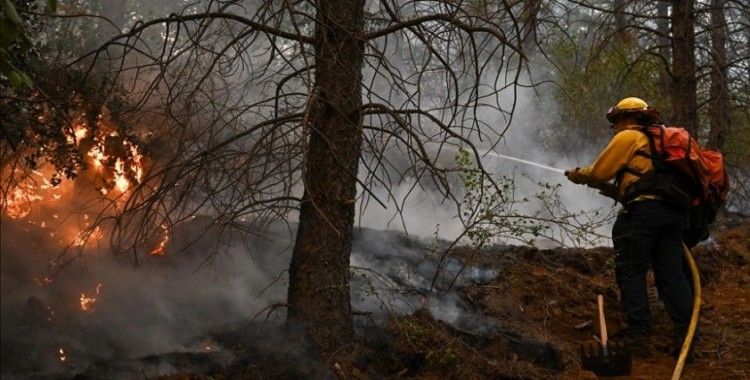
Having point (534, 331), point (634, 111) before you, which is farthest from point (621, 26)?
point (534, 331)

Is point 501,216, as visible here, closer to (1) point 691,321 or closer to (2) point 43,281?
(1) point 691,321

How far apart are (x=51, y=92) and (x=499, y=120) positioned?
11047 millimetres

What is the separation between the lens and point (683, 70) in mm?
8023

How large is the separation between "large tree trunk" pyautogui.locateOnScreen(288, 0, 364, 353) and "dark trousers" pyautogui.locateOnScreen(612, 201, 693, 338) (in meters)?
2.12

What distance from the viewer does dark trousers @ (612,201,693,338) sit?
5.45 m

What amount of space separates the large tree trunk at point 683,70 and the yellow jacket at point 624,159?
2.77 meters

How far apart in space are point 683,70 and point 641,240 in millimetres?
3318

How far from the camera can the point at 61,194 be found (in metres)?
7.21

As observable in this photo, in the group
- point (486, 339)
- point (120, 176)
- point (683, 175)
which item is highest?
point (120, 176)

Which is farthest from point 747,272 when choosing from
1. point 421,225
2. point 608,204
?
point 608,204

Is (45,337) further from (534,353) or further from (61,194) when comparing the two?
(534,353)

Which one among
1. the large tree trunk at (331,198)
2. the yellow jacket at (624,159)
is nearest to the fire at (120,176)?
the large tree trunk at (331,198)

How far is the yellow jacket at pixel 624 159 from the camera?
5.57 meters

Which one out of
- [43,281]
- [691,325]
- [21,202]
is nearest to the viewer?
[691,325]
